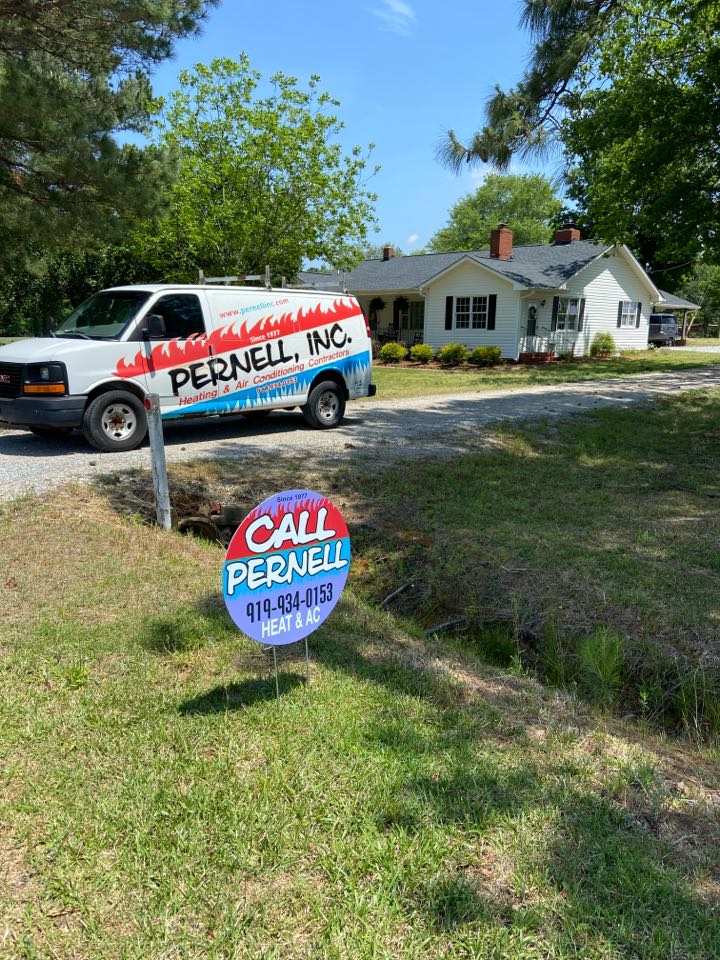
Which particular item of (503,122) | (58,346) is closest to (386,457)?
(58,346)

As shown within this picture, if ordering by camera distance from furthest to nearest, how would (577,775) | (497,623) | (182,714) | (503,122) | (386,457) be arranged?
1. (503,122)
2. (386,457)
3. (497,623)
4. (182,714)
5. (577,775)

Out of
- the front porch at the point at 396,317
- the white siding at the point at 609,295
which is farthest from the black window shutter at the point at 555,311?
the front porch at the point at 396,317

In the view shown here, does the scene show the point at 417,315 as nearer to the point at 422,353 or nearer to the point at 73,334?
the point at 422,353

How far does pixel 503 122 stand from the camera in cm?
1444

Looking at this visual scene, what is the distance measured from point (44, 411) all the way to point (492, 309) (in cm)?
2354

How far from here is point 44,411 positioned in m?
8.47

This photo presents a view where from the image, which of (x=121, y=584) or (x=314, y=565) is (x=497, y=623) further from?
(x=121, y=584)

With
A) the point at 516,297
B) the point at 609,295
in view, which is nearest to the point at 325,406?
the point at 516,297

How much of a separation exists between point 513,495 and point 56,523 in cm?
Answer: 481

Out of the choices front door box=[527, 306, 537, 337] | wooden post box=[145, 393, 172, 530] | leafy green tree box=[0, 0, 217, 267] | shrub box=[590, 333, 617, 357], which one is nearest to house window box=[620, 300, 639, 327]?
shrub box=[590, 333, 617, 357]

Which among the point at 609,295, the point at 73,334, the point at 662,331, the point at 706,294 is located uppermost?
the point at 609,295

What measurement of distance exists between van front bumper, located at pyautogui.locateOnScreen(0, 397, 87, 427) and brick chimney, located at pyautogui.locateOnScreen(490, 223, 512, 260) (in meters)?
25.6

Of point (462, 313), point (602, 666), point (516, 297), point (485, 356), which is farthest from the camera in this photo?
point (462, 313)

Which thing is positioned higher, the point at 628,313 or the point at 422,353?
the point at 628,313
